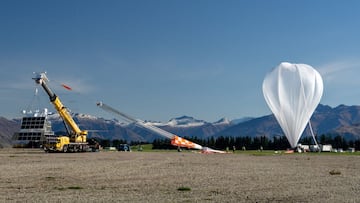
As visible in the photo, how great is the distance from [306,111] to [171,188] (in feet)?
220

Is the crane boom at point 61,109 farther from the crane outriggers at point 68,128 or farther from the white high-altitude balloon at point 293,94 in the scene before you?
the white high-altitude balloon at point 293,94

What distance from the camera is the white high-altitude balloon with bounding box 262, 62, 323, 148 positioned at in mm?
81688

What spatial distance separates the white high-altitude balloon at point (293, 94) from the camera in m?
81.7

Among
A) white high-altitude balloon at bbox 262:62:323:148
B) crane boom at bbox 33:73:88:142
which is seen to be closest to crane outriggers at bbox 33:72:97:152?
crane boom at bbox 33:73:88:142

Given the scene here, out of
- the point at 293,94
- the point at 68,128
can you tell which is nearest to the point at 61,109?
the point at 68,128

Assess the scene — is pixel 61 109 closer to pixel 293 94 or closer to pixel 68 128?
pixel 68 128

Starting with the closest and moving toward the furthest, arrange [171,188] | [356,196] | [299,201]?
[299,201] < [356,196] < [171,188]

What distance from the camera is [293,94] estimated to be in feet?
268

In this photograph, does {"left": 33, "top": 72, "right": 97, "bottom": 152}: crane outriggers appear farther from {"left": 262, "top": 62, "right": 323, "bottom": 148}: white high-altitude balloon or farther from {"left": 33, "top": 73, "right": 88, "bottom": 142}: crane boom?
{"left": 262, "top": 62, "right": 323, "bottom": 148}: white high-altitude balloon

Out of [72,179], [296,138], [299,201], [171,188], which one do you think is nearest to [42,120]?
[296,138]

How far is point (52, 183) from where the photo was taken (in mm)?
22625

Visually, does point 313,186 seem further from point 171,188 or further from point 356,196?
point 171,188

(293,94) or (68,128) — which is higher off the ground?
(293,94)

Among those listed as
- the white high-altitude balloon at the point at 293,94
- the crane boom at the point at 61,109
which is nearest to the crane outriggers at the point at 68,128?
the crane boom at the point at 61,109
